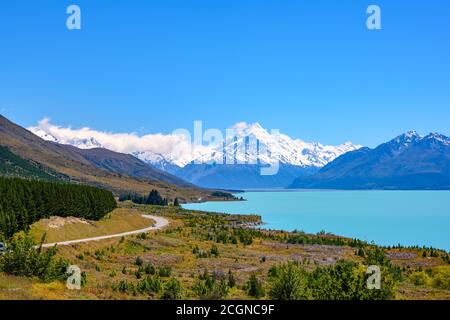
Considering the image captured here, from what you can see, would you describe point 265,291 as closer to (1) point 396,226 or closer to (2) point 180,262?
(2) point 180,262

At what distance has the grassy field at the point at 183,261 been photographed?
3328cm

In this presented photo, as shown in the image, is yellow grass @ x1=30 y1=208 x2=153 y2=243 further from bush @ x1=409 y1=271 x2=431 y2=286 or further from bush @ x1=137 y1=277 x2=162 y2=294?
bush @ x1=409 y1=271 x2=431 y2=286

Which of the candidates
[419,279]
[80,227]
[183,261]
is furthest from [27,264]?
[80,227]

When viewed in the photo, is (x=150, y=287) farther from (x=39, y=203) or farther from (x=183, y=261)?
(x=39, y=203)

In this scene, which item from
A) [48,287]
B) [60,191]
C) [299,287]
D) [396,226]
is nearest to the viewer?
[48,287]

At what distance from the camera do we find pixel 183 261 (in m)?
60.2

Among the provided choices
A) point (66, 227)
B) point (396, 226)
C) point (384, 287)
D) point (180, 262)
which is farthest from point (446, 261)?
point (396, 226)

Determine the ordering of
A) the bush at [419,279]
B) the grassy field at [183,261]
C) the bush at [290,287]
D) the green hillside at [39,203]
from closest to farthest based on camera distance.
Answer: the bush at [290,287] < the grassy field at [183,261] < the bush at [419,279] < the green hillside at [39,203]

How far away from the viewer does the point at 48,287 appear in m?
28.4

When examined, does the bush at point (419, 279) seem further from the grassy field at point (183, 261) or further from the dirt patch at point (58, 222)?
the dirt patch at point (58, 222)

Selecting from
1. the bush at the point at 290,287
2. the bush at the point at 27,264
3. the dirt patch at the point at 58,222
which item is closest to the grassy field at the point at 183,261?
the dirt patch at the point at 58,222

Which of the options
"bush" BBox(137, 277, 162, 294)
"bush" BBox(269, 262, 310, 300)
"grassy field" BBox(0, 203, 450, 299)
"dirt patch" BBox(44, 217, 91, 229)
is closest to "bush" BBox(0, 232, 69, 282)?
"grassy field" BBox(0, 203, 450, 299)
